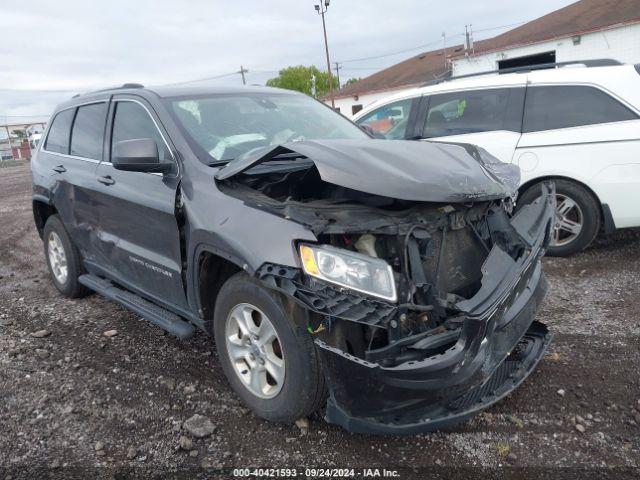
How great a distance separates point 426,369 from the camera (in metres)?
2.16

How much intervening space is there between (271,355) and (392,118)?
15.3 feet

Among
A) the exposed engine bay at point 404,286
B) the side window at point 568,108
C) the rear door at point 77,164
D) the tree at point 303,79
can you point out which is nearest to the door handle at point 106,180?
the rear door at point 77,164

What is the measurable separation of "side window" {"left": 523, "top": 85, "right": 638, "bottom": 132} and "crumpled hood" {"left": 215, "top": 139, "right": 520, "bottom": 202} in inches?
109

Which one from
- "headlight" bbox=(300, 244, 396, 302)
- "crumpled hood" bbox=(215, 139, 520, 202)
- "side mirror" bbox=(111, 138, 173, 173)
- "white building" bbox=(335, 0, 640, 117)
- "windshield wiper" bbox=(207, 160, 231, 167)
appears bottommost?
"headlight" bbox=(300, 244, 396, 302)

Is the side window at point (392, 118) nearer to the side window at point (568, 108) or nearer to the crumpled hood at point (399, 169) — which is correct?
the side window at point (568, 108)

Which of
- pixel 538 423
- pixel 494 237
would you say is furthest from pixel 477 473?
pixel 494 237

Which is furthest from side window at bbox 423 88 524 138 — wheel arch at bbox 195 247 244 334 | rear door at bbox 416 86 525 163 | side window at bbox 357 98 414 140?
wheel arch at bbox 195 247 244 334

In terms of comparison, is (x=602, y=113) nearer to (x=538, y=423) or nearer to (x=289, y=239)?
(x=538, y=423)

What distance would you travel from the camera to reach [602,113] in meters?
5.18

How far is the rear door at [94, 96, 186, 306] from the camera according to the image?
3.25m

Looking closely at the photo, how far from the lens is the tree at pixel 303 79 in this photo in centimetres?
6197

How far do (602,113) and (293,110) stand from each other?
319 centimetres

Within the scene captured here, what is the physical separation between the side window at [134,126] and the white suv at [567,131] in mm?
3572

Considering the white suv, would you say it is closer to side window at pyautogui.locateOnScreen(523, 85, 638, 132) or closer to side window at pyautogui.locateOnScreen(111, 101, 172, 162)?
side window at pyautogui.locateOnScreen(523, 85, 638, 132)
